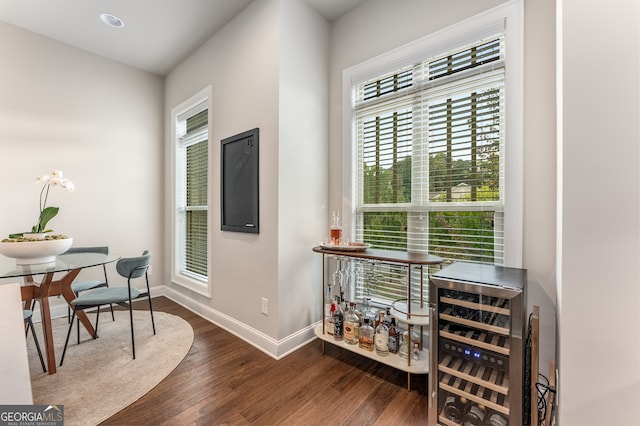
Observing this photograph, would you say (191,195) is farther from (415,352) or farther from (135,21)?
(415,352)

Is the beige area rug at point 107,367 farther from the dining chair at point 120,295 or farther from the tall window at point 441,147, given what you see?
the tall window at point 441,147

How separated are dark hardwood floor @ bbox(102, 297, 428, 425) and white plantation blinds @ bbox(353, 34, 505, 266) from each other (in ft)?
3.19

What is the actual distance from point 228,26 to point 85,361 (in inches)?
125

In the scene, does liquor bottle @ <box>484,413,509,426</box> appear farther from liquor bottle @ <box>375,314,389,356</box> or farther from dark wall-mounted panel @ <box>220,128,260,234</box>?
Answer: dark wall-mounted panel @ <box>220,128,260,234</box>

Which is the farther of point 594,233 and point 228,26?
point 228,26

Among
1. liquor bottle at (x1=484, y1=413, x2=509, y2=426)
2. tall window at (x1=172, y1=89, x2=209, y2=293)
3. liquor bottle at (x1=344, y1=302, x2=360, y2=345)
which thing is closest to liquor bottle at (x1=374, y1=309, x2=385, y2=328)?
liquor bottle at (x1=344, y1=302, x2=360, y2=345)

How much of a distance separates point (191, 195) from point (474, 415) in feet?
11.7

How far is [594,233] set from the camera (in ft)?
3.26

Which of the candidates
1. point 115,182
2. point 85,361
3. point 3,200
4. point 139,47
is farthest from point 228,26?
point 85,361

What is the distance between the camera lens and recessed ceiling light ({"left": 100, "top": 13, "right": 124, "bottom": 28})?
8.71ft

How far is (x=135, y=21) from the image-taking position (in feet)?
8.96

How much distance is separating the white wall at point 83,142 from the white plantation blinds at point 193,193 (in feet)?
1.43

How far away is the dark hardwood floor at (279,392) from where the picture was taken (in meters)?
1.56

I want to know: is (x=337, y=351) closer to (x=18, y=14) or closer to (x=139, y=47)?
(x=139, y=47)
